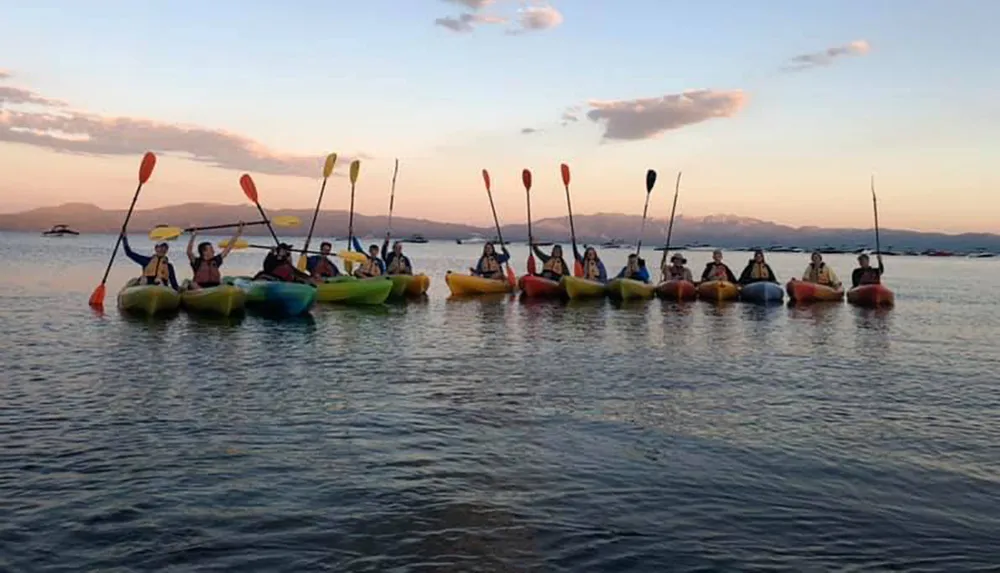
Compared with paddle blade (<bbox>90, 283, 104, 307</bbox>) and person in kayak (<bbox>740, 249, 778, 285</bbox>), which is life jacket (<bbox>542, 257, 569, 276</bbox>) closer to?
person in kayak (<bbox>740, 249, 778, 285</bbox>)

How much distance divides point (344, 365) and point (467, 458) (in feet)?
18.3

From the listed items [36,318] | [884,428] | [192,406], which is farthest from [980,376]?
[36,318]

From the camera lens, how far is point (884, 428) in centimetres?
873

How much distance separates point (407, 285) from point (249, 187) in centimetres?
629

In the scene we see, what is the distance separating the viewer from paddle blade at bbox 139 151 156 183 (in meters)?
20.1

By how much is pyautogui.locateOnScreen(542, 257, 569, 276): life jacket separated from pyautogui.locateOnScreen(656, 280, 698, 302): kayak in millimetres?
3340

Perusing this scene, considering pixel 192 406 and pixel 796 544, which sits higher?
pixel 192 406

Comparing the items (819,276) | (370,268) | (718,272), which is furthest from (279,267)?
(819,276)

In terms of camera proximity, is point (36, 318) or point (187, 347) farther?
point (36, 318)

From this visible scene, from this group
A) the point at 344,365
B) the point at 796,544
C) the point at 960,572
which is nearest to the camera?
the point at 960,572

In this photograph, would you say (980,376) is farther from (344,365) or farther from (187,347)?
(187,347)

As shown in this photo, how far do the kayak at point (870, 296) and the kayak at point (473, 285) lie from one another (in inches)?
437

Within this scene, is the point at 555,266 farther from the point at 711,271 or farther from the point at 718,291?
the point at 718,291

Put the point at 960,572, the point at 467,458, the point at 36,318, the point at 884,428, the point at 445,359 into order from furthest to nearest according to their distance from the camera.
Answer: the point at 36,318 → the point at 445,359 → the point at 884,428 → the point at 467,458 → the point at 960,572
